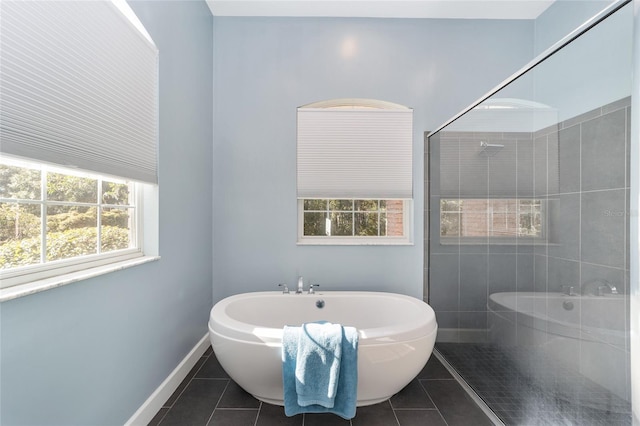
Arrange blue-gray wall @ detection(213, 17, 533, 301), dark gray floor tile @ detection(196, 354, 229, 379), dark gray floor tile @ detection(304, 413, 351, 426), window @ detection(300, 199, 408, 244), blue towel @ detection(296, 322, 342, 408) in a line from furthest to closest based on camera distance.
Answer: window @ detection(300, 199, 408, 244) < blue-gray wall @ detection(213, 17, 533, 301) < dark gray floor tile @ detection(196, 354, 229, 379) < dark gray floor tile @ detection(304, 413, 351, 426) < blue towel @ detection(296, 322, 342, 408)

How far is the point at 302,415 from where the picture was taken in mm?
1749

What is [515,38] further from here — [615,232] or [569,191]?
[615,232]

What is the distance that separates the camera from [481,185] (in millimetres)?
1919

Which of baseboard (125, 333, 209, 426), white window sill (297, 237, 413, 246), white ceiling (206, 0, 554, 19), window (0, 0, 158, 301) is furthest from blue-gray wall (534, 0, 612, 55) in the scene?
baseboard (125, 333, 209, 426)

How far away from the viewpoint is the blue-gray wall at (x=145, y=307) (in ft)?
3.43

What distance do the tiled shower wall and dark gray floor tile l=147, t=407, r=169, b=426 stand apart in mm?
1966

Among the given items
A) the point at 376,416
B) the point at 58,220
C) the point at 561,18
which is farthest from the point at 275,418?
the point at 561,18

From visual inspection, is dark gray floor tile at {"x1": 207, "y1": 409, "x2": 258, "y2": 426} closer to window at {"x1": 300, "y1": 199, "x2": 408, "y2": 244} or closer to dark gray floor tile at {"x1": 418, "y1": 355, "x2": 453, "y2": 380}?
dark gray floor tile at {"x1": 418, "y1": 355, "x2": 453, "y2": 380}

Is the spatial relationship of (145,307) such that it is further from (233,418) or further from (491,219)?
(491,219)

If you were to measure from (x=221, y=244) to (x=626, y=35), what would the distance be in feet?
8.79

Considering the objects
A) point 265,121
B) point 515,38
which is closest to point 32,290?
point 265,121

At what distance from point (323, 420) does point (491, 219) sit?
4.98ft

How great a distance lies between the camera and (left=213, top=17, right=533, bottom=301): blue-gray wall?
8.68ft

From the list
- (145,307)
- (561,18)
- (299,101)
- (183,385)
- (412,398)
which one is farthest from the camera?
(299,101)
